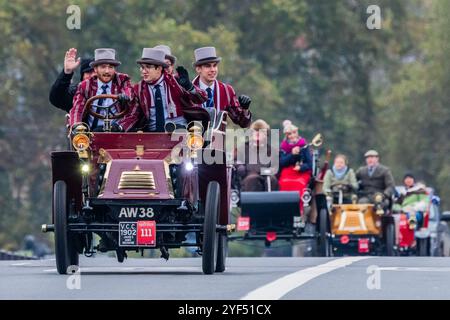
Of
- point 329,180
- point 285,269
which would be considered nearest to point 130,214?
point 285,269

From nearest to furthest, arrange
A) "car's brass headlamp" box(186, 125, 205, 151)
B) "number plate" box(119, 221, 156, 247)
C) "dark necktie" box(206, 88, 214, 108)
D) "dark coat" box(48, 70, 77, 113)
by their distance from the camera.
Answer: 1. "number plate" box(119, 221, 156, 247)
2. "car's brass headlamp" box(186, 125, 205, 151)
3. "dark necktie" box(206, 88, 214, 108)
4. "dark coat" box(48, 70, 77, 113)

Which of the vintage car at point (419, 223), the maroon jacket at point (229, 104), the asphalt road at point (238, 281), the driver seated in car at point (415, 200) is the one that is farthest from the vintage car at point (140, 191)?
the driver seated in car at point (415, 200)

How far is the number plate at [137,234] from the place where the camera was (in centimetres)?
1883

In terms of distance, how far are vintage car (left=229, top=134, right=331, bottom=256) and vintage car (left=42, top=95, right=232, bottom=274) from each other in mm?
11238

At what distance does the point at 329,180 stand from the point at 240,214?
14.6ft

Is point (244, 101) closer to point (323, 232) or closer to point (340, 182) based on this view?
point (323, 232)

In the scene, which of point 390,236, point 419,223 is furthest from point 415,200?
point 390,236

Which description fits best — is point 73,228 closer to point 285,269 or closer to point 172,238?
point 172,238

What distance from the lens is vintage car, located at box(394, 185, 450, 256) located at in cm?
3697

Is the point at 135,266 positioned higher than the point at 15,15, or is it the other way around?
the point at 15,15

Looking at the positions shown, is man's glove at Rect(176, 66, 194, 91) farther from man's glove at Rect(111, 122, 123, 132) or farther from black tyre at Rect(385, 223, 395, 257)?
black tyre at Rect(385, 223, 395, 257)

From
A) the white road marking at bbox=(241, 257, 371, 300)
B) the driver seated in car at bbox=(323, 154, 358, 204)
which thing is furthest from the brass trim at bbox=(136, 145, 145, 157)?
the driver seated in car at bbox=(323, 154, 358, 204)

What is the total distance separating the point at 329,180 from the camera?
35812 mm

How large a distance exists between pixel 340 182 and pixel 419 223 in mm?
2469
